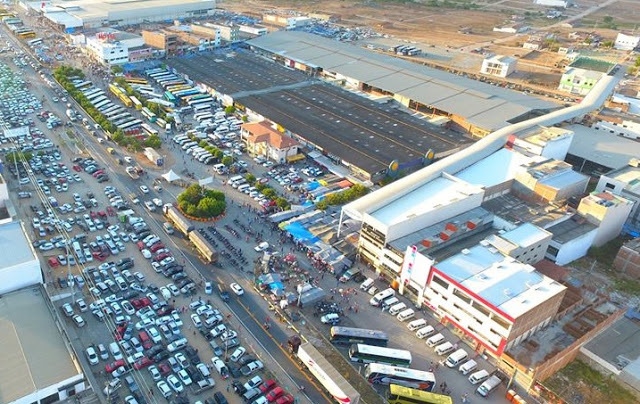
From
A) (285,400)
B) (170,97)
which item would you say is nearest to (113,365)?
(285,400)

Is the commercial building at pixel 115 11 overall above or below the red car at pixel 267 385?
above

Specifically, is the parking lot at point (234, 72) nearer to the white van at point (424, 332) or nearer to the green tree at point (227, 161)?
the green tree at point (227, 161)

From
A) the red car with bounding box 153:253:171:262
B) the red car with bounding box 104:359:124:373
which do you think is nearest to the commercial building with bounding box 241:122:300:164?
the red car with bounding box 153:253:171:262

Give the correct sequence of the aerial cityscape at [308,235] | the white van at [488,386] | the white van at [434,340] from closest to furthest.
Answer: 1. the aerial cityscape at [308,235]
2. the white van at [488,386]
3. the white van at [434,340]

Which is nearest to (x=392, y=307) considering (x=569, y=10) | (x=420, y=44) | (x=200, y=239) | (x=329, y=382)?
(x=329, y=382)

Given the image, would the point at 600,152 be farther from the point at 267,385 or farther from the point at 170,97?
the point at 170,97

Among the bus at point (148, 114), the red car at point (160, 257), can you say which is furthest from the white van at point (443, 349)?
the bus at point (148, 114)
